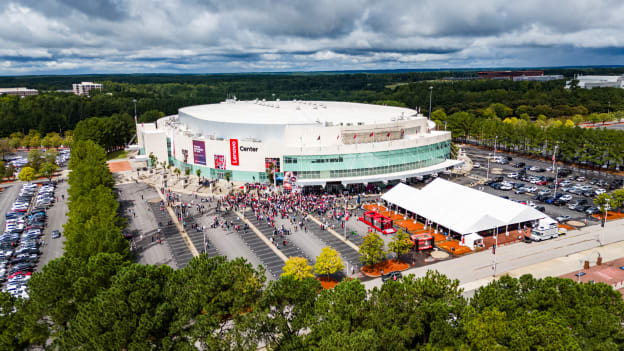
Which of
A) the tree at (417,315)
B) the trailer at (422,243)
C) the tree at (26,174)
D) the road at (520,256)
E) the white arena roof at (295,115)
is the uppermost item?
the white arena roof at (295,115)

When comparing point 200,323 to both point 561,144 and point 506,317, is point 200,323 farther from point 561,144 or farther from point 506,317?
point 561,144

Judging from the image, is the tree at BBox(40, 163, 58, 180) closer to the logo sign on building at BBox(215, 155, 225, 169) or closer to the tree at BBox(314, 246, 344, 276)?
the logo sign on building at BBox(215, 155, 225, 169)

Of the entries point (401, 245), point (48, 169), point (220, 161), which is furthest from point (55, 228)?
point (401, 245)

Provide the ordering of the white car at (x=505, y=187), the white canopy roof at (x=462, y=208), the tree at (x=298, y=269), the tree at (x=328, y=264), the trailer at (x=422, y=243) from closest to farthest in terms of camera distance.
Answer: the tree at (x=298, y=269) → the tree at (x=328, y=264) → the trailer at (x=422, y=243) → the white canopy roof at (x=462, y=208) → the white car at (x=505, y=187)

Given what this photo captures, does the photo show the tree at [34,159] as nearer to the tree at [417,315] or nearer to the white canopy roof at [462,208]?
the white canopy roof at [462,208]

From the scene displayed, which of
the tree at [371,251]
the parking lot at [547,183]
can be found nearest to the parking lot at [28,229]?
the tree at [371,251]

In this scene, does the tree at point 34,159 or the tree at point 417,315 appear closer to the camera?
the tree at point 417,315

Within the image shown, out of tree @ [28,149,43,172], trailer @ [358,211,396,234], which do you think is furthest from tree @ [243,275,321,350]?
tree @ [28,149,43,172]
